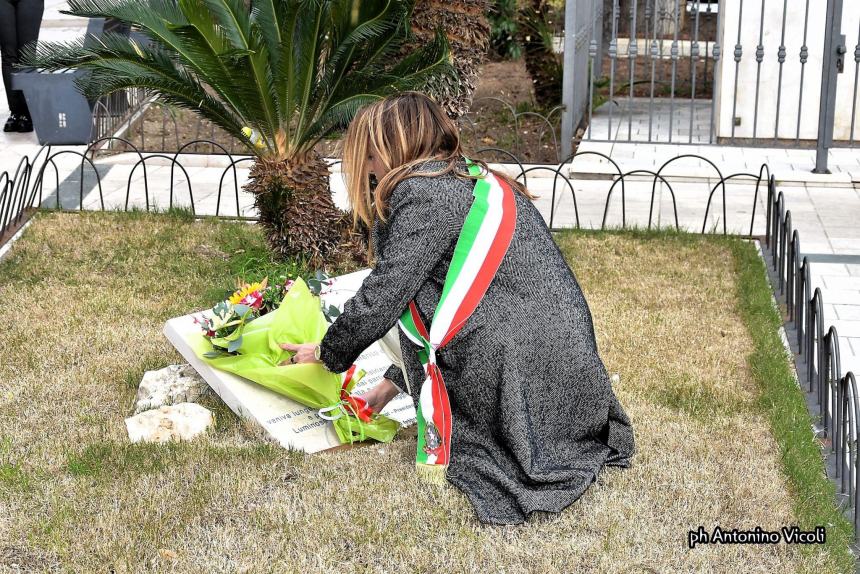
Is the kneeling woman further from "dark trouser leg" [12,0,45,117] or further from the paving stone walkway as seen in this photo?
"dark trouser leg" [12,0,45,117]

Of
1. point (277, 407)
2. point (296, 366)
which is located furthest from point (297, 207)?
point (296, 366)

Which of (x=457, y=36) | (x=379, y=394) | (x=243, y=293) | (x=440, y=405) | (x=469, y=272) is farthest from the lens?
(x=457, y=36)

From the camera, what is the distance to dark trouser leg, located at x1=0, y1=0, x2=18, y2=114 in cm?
980

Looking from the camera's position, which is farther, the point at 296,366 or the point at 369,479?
the point at 296,366

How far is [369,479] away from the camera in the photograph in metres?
3.97

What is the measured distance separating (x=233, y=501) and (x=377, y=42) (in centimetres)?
326

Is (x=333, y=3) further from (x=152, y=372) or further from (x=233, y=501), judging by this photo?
(x=233, y=501)

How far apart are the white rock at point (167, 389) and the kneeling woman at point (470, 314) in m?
1.08

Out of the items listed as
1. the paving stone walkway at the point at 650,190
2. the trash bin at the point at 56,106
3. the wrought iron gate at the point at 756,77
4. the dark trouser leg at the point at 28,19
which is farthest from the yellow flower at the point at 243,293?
Answer: the dark trouser leg at the point at 28,19

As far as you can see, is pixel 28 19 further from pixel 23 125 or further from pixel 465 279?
pixel 465 279

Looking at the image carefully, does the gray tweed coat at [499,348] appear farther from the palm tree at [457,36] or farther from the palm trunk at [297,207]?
the palm tree at [457,36]

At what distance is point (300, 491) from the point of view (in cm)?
391

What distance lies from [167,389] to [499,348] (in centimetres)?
175

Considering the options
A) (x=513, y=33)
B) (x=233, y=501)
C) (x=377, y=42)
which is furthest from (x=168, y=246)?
(x=513, y=33)
